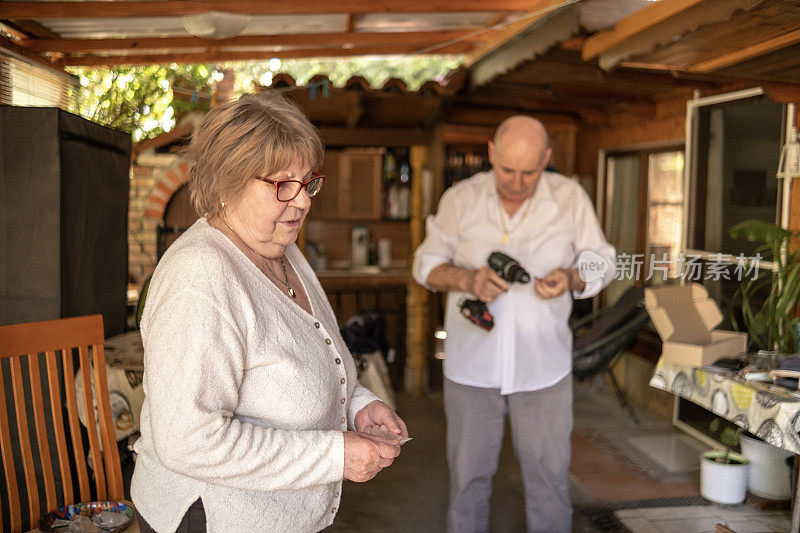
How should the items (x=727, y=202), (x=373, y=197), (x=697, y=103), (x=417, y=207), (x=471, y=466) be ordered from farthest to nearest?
(x=373, y=197) < (x=417, y=207) < (x=697, y=103) < (x=727, y=202) < (x=471, y=466)

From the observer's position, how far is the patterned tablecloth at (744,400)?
7.43 ft

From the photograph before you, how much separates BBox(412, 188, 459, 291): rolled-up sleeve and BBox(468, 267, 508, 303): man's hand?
0.90 feet

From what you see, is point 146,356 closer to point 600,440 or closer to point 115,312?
point 115,312

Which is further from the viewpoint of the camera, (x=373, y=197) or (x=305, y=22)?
(x=373, y=197)

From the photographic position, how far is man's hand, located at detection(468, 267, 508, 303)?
229 cm

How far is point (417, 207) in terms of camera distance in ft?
17.9

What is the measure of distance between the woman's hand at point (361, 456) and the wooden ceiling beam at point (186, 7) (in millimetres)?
2967

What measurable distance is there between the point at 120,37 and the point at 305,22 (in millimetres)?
1173

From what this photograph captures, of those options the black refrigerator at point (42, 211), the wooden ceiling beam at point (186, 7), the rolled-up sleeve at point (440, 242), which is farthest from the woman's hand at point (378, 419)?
the wooden ceiling beam at point (186, 7)

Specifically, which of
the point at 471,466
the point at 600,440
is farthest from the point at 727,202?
the point at 471,466

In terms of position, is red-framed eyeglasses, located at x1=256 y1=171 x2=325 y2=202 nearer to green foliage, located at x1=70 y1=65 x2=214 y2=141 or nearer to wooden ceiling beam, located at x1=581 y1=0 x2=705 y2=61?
wooden ceiling beam, located at x1=581 y1=0 x2=705 y2=61

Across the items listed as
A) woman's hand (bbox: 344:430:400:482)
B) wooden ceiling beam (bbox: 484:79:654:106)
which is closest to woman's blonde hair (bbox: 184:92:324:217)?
woman's hand (bbox: 344:430:400:482)

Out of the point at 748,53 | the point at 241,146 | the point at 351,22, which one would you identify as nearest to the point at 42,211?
the point at 241,146

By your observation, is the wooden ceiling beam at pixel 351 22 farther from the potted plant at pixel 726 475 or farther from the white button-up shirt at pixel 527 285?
the potted plant at pixel 726 475
